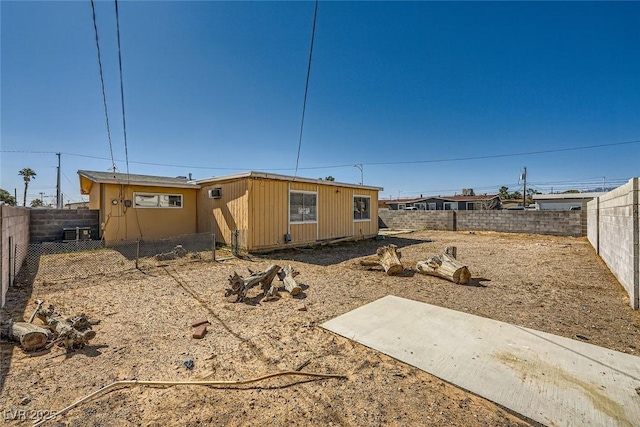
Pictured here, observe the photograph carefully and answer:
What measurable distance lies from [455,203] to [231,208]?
98.4 feet

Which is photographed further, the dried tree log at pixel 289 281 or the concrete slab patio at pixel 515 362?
the dried tree log at pixel 289 281

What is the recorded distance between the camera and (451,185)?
37500 mm

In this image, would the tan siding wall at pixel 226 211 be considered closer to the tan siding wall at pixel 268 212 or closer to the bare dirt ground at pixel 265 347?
the tan siding wall at pixel 268 212

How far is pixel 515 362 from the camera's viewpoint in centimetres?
264

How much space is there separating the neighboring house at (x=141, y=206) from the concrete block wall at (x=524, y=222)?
1594cm

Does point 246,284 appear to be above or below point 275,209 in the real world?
below

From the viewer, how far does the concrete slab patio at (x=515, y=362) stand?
2.02 metres

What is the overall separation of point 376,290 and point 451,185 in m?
36.9

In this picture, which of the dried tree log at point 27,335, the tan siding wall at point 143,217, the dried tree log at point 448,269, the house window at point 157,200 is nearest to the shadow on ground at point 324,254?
the dried tree log at point 448,269

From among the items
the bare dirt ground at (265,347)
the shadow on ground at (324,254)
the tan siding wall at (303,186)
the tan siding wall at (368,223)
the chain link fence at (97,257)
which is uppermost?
the tan siding wall at (303,186)

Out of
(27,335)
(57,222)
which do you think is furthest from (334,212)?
(57,222)

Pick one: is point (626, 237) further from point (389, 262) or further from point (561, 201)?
point (561, 201)

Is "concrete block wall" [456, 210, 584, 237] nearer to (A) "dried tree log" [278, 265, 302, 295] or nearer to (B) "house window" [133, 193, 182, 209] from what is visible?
(A) "dried tree log" [278, 265, 302, 295]

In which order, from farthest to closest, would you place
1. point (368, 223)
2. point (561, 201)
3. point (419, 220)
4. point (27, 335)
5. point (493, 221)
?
point (561, 201) < point (419, 220) < point (493, 221) < point (368, 223) < point (27, 335)
